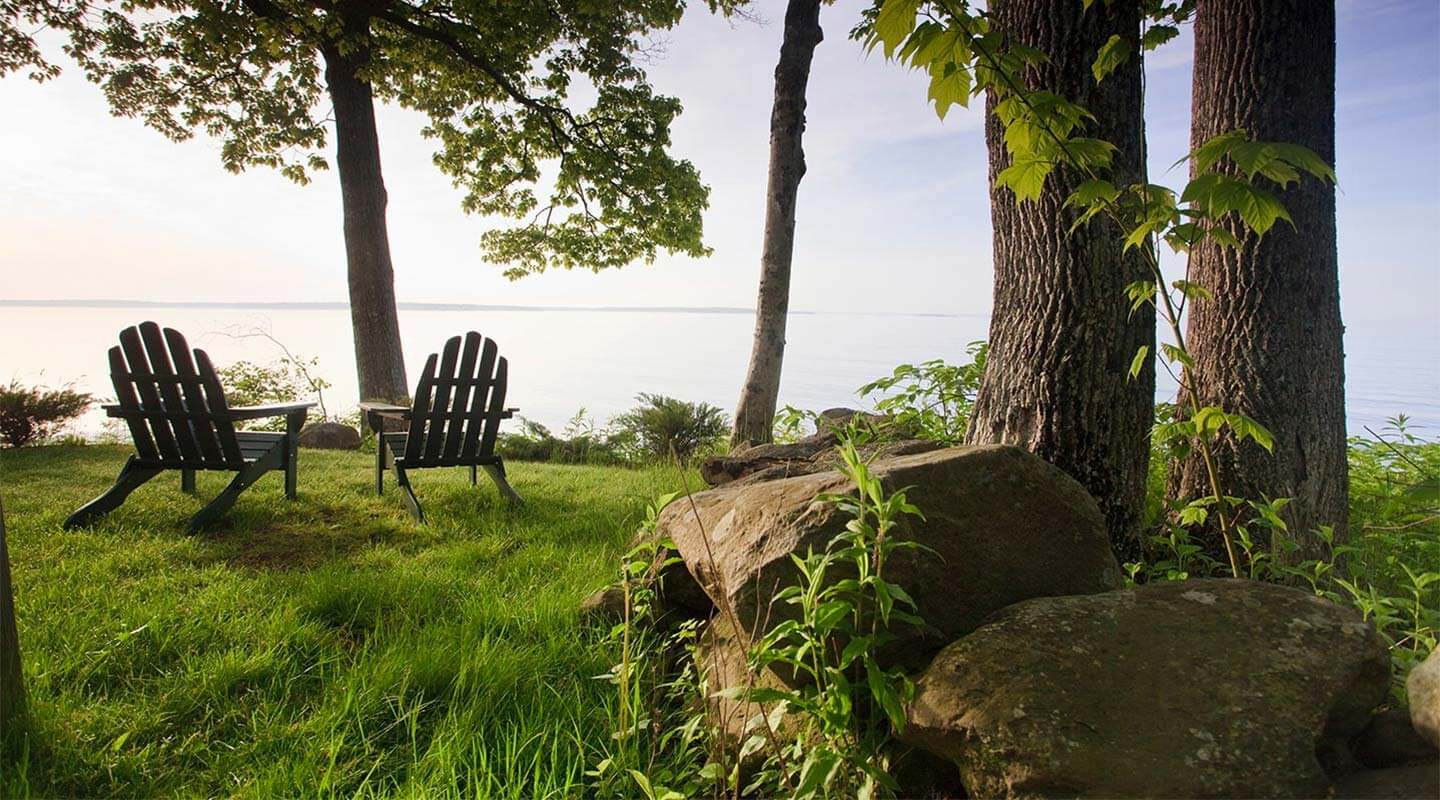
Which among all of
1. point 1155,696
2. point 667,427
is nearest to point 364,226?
point 667,427

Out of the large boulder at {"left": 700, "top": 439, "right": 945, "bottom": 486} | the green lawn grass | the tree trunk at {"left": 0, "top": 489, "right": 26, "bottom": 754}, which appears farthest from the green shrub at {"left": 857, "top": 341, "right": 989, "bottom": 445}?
the tree trunk at {"left": 0, "top": 489, "right": 26, "bottom": 754}

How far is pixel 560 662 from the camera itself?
2361 millimetres

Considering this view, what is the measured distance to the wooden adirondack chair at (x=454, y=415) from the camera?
4.98 meters

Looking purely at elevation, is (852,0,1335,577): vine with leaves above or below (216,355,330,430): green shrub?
above

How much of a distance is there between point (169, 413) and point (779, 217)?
4976 mm

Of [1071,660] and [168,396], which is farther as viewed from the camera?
[168,396]

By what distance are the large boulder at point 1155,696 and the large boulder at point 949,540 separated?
200 millimetres

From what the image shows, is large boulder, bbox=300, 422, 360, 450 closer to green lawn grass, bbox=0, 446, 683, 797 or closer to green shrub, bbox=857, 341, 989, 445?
green lawn grass, bbox=0, 446, 683, 797

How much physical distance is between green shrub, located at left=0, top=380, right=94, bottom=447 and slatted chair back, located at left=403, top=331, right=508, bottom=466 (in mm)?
5247

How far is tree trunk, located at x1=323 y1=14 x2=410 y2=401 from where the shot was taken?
388 inches

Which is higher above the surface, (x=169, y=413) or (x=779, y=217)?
(x=779, y=217)

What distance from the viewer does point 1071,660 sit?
4.80 feet

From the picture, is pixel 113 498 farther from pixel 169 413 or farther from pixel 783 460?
pixel 783 460

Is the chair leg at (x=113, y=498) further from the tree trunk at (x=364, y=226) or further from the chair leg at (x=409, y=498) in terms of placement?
the tree trunk at (x=364, y=226)
